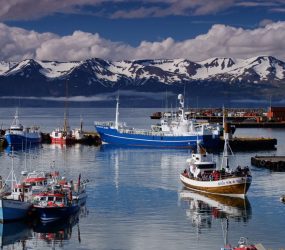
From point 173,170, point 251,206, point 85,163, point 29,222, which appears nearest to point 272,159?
point 173,170

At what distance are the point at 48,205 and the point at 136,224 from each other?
5777mm

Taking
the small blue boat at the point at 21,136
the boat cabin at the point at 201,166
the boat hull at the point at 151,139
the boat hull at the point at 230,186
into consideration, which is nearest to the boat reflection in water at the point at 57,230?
the boat hull at the point at 230,186

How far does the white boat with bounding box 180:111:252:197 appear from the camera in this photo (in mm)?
57344

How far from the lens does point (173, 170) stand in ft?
262

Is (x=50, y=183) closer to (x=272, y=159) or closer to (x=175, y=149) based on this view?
(x=272, y=159)

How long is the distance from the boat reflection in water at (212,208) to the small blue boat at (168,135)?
164ft

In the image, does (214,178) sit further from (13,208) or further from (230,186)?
(13,208)

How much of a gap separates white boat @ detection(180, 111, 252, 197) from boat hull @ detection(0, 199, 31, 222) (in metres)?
16.8

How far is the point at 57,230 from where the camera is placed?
46219mm

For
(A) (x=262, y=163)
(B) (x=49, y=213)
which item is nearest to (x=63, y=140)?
(A) (x=262, y=163)

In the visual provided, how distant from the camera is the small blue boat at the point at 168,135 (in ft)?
364

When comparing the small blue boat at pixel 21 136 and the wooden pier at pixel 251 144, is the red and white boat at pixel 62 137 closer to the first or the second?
the small blue boat at pixel 21 136

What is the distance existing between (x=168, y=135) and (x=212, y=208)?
6036 centimetres

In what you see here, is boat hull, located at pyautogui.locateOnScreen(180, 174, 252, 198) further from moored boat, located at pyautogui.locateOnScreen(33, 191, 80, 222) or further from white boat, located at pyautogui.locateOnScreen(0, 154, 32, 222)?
white boat, located at pyautogui.locateOnScreen(0, 154, 32, 222)
